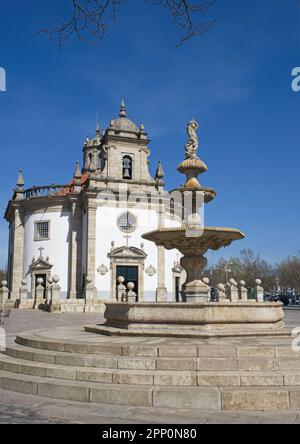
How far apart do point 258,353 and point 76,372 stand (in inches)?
111

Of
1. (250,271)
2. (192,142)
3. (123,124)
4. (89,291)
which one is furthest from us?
(250,271)

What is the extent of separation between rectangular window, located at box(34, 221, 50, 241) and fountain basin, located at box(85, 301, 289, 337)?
2846 cm

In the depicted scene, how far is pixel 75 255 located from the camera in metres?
35.7

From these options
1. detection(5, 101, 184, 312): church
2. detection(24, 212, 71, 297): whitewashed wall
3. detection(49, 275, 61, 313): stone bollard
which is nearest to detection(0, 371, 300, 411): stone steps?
detection(49, 275, 61, 313): stone bollard

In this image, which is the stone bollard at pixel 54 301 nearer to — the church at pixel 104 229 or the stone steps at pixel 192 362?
the church at pixel 104 229

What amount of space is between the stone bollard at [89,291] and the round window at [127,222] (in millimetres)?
5316

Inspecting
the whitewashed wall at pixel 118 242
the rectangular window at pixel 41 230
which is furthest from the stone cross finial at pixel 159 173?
the rectangular window at pixel 41 230

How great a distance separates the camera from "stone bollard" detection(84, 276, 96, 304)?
29.9 m

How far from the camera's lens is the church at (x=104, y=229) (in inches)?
1372

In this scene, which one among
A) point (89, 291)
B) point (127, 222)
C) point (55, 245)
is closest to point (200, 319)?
point (89, 291)

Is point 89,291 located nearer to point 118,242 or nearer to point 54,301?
point 54,301

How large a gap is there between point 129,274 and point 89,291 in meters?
4.72

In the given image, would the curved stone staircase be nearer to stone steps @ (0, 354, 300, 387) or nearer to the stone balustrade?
stone steps @ (0, 354, 300, 387)

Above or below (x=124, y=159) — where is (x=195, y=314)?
below
